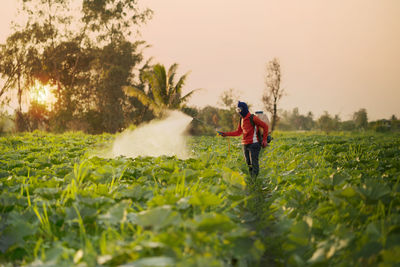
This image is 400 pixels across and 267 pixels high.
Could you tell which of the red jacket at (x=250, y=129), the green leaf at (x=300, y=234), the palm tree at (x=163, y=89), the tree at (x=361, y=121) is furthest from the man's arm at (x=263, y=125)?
the tree at (x=361, y=121)

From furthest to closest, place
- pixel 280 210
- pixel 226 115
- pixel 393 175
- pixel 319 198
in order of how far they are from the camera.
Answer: pixel 226 115, pixel 393 175, pixel 319 198, pixel 280 210

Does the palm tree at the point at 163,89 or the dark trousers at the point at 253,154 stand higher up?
the palm tree at the point at 163,89

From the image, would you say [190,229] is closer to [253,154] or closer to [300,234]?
[300,234]

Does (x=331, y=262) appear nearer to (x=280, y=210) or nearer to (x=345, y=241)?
(x=345, y=241)

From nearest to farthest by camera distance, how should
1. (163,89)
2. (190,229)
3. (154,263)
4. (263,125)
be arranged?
(154,263) → (190,229) → (263,125) → (163,89)

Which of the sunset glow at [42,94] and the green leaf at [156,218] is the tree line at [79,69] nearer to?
the sunset glow at [42,94]

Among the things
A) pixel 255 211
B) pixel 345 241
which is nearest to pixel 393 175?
pixel 255 211

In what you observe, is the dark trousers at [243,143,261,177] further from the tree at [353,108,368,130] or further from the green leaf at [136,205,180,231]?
the tree at [353,108,368,130]

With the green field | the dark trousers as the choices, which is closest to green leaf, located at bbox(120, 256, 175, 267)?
A: the green field

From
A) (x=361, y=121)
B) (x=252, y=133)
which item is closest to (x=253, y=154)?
(x=252, y=133)

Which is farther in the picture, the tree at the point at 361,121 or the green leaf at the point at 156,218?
the tree at the point at 361,121

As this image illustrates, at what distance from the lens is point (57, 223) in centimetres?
220

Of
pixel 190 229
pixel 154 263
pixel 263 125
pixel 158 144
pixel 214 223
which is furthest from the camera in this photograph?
pixel 158 144

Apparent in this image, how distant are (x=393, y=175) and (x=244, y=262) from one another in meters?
2.96
